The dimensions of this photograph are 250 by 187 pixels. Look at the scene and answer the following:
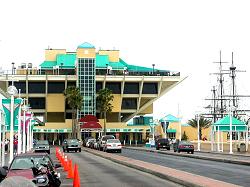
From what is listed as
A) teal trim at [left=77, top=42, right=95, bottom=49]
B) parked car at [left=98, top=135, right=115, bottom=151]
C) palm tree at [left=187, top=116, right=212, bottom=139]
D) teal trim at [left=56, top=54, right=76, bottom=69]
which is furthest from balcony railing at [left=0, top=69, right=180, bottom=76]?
parked car at [left=98, top=135, right=115, bottom=151]

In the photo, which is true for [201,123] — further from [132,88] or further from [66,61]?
[66,61]

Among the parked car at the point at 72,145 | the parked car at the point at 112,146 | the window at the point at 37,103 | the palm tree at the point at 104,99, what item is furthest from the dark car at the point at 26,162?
the window at the point at 37,103

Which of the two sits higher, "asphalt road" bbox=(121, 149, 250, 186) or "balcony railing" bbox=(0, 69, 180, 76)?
"balcony railing" bbox=(0, 69, 180, 76)

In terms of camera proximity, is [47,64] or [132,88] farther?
[47,64]

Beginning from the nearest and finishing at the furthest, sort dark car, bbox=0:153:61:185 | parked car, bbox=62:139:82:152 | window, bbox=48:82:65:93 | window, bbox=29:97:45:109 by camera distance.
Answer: dark car, bbox=0:153:61:185 → parked car, bbox=62:139:82:152 → window, bbox=48:82:65:93 → window, bbox=29:97:45:109

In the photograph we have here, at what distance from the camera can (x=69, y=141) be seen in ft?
222

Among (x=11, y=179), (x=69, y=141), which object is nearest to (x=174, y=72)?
(x=69, y=141)

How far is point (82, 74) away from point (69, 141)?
181 ft

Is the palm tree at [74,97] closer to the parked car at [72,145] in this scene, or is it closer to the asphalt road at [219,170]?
the parked car at [72,145]

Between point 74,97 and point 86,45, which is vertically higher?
point 86,45

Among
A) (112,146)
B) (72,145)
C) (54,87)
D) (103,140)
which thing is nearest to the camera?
(112,146)

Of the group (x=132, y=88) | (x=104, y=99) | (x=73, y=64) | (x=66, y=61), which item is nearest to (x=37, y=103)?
(x=73, y=64)

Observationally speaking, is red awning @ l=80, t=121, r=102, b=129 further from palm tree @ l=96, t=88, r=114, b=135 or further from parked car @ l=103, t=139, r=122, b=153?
parked car @ l=103, t=139, r=122, b=153

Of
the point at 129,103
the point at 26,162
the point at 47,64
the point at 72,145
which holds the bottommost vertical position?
the point at 72,145
